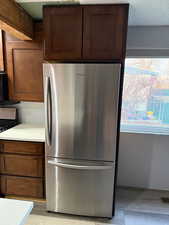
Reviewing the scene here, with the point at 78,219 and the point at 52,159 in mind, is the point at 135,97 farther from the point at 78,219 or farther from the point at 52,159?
the point at 78,219

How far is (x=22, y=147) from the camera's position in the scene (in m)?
2.04

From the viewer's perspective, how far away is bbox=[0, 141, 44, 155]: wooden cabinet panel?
2.01m

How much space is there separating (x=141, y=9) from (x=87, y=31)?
58 centimetres

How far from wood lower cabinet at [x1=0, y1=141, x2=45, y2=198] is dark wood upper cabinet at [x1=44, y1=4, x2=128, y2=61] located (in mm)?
1152

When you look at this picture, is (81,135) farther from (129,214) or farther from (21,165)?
(129,214)

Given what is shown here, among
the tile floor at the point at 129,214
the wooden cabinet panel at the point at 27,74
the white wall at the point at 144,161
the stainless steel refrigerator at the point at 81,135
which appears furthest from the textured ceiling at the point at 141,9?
the tile floor at the point at 129,214

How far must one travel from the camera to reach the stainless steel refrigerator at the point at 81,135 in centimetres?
164

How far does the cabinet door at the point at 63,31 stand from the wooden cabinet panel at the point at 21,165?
4.15ft

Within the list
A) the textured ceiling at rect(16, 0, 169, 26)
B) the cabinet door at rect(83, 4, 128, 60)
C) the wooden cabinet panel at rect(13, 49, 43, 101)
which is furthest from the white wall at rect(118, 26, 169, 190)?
the wooden cabinet panel at rect(13, 49, 43, 101)

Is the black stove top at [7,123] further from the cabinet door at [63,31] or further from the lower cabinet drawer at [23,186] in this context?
the cabinet door at [63,31]

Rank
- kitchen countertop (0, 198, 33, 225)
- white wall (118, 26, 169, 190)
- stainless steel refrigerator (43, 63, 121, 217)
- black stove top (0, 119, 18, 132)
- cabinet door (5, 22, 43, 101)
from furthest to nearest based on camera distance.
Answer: black stove top (0, 119, 18, 132), white wall (118, 26, 169, 190), cabinet door (5, 22, 43, 101), stainless steel refrigerator (43, 63, 121, 217), kitchen countertop (0, 198, 33, 225)

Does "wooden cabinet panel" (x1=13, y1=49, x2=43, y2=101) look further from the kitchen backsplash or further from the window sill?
the window sill

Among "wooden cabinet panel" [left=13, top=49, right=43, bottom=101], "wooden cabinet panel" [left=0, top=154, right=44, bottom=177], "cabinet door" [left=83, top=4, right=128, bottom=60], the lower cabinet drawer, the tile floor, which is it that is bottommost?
the tile floor

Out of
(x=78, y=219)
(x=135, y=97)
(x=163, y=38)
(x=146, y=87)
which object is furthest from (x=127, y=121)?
(x=78, y=219)
